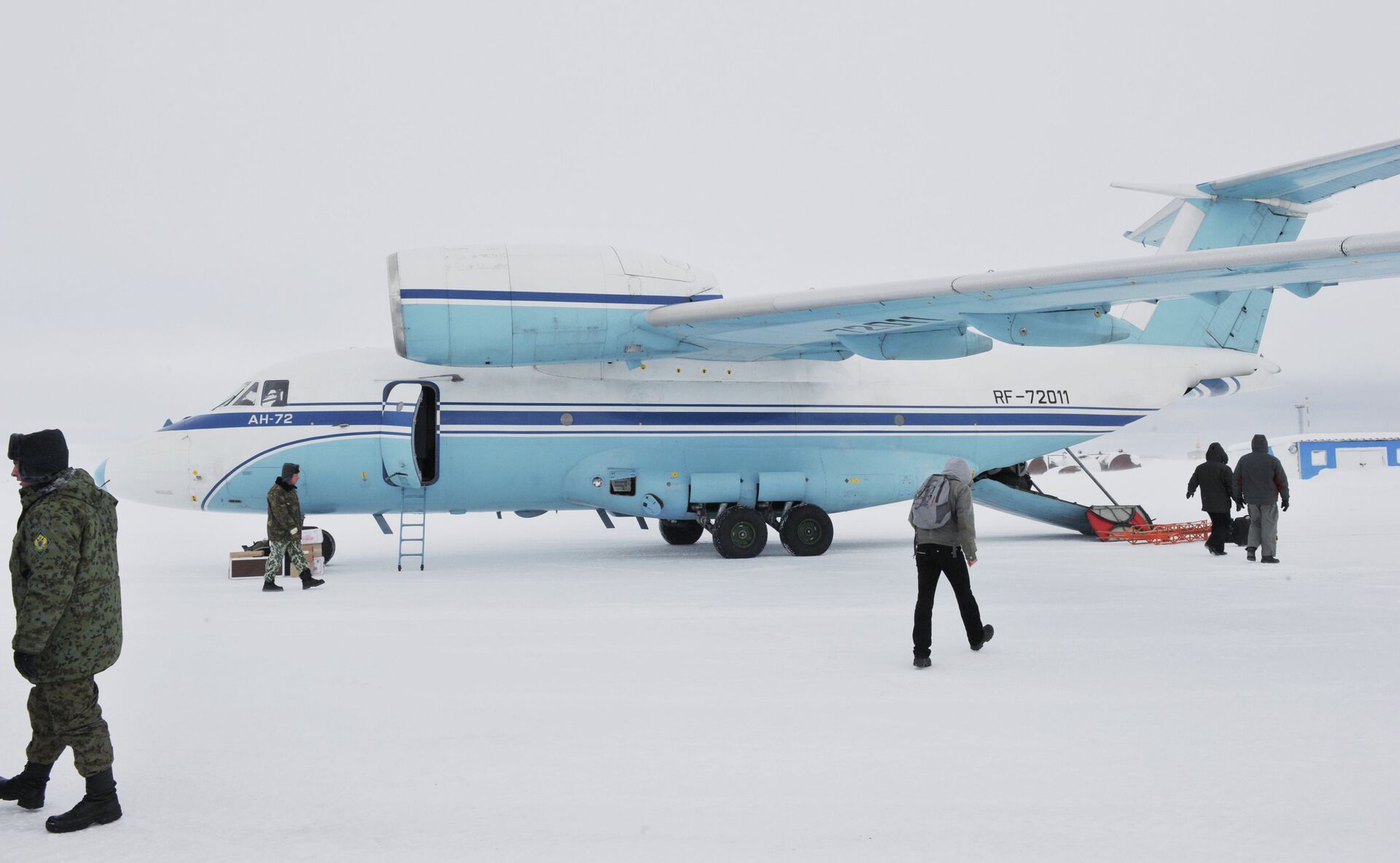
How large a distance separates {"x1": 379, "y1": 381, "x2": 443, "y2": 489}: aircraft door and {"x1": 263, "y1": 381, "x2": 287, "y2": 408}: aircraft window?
1.28m

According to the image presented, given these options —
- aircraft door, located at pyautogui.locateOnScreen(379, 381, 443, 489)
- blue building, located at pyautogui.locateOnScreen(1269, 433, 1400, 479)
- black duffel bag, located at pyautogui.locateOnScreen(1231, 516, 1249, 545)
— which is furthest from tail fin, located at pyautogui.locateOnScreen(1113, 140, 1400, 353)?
blue building, located at pyautogui.locateOnScreen(1269, 433, 1400, 479)

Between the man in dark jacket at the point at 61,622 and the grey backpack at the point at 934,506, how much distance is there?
4.60 m

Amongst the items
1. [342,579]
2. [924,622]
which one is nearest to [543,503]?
[342,579]

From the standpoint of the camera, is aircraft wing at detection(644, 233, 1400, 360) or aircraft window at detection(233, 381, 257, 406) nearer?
aircraft wing at detection(644, 233, 1400, 360)

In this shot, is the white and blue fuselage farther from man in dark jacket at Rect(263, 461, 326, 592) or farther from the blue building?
the blue building

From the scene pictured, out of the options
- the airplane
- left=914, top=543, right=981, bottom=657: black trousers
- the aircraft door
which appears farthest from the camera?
the aircraft door

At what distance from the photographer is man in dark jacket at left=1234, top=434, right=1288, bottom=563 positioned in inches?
460

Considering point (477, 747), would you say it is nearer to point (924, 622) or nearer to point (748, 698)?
point (748, 698)

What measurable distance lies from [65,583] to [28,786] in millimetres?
874

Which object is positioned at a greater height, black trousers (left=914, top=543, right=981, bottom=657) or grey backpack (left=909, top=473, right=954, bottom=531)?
grey backpack (left=909, top=473, right=954, bottom=531)

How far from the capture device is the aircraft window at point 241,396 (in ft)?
41.0

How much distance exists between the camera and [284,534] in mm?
10633

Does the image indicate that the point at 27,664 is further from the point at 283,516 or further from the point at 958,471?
the point at 283,516

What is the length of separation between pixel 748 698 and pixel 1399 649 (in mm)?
4721
